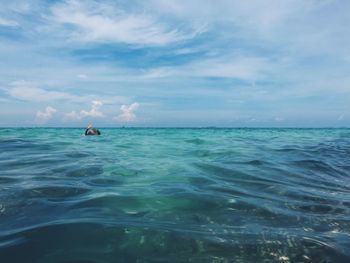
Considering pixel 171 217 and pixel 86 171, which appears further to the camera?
pixel 86 171

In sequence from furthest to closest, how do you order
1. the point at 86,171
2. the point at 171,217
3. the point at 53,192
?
1. the point at 86,171
2. the point at 53,192
3. the point at 171,217

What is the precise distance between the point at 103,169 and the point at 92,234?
475cm

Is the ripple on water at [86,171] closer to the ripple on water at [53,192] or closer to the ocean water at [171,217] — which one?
the ocean water at [171,217]

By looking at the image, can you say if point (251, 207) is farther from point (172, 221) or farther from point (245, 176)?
point (245, 176)

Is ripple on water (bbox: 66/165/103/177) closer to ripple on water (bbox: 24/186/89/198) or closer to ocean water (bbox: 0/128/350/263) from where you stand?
ocean water (bbox: 0/128/350/263)

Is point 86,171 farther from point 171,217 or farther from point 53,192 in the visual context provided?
point 171,217

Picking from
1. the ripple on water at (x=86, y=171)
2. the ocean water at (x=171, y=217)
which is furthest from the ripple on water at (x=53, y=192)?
the ripple on water at (x=86, y=171)

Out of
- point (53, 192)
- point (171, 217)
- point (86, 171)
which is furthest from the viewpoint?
point (86, 171)

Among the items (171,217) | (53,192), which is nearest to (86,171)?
(53,192)

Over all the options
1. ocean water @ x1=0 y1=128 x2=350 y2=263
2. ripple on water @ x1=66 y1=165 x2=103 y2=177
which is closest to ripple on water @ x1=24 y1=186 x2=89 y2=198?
ocean water @ x1=0 y1=128 x2=350 y2=263

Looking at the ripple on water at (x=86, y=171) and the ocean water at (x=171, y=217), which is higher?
the ripple on water at (x=86, y=171)

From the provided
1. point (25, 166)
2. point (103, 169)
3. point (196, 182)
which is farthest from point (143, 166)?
point (25, 166)

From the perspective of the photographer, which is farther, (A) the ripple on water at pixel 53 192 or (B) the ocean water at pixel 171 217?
(A) the ripple on water at pixel 53 192

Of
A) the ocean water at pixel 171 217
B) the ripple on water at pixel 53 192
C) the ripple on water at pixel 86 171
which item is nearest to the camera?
the ocean water at pixel 171 217
